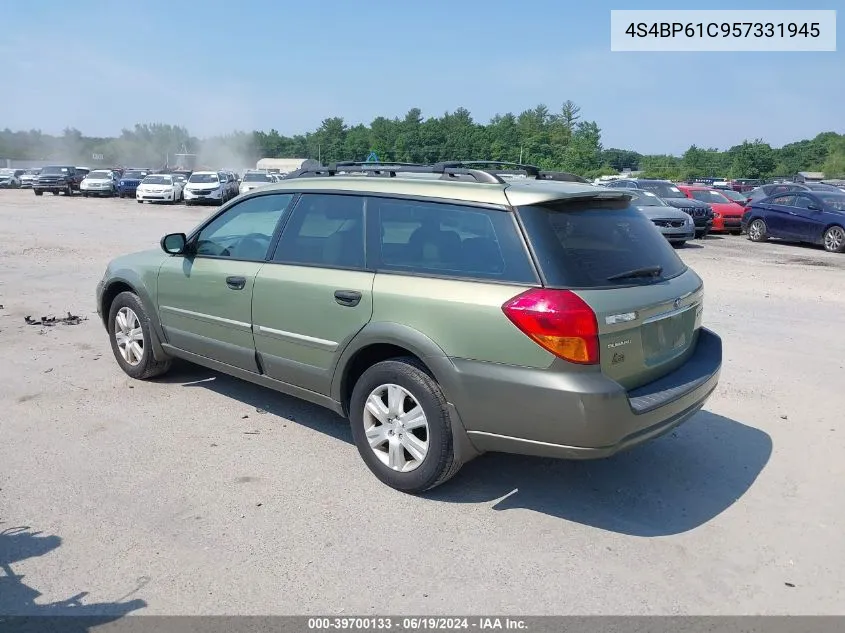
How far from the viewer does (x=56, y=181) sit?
38188 mm

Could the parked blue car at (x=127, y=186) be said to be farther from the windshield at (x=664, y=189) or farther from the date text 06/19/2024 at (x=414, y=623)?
the date text 06/19/2024 at (x=414, y=623)

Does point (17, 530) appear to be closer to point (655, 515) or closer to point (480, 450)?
point (480, 450)

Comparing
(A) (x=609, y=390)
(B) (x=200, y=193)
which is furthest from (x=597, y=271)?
(B) (x=200, y=193)

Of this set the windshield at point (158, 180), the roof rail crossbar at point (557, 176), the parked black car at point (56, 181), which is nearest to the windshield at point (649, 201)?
Result: the roof rail crossbar at point (557, 176)

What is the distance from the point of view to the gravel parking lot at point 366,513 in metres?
3.02

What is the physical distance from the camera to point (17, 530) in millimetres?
3428

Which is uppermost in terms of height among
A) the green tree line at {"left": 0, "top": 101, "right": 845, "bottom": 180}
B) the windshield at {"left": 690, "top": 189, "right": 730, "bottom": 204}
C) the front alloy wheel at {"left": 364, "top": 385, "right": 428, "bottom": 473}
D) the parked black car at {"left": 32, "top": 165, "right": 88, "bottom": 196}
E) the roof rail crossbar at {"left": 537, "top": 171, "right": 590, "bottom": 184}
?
the green tree line at {"left": 0, "top": 101, "right": 845, "bottom": 180}

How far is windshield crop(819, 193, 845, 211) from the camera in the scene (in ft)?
58.7

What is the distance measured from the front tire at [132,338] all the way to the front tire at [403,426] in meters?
2.35

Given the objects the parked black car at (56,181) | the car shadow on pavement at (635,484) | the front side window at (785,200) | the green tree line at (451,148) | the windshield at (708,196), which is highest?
the green tree line at (451,148)

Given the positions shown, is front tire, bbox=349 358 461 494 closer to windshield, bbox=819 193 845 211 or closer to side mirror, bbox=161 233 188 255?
side mirror, bbox=161 233 188 255

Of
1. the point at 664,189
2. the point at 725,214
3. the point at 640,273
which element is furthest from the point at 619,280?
the point at 725,214

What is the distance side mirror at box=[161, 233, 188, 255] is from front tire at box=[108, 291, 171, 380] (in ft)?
2.19

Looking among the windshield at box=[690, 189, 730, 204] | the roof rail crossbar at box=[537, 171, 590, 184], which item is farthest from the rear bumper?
the windshield at box=[690, 189, 730, 204]
